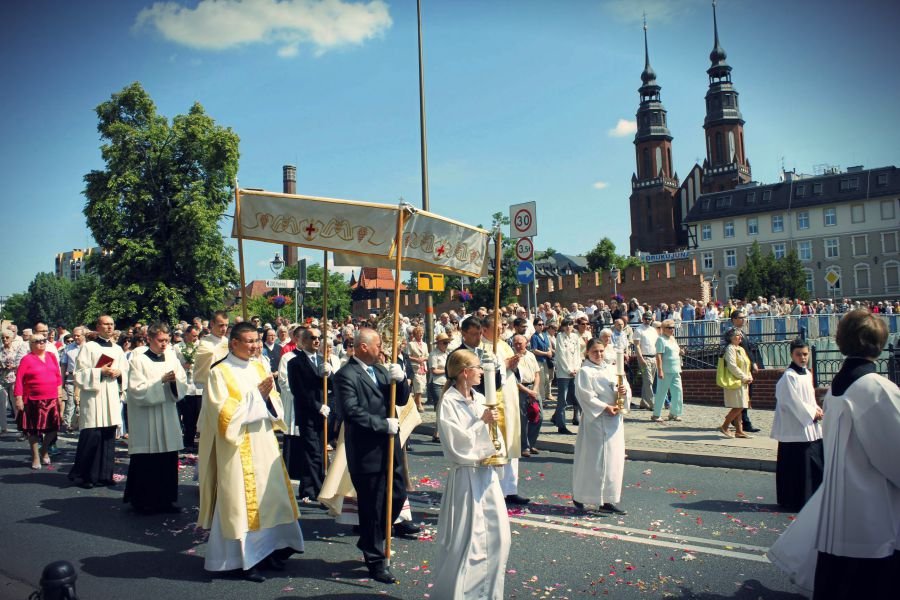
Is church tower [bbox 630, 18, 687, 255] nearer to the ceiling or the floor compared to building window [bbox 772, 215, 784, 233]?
nearer to the ceiling

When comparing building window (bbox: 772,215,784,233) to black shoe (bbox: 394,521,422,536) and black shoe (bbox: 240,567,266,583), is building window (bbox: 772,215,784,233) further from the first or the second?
black shoe (bbox: 240,567,266,583)

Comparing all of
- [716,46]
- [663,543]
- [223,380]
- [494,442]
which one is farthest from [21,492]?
[716,46]

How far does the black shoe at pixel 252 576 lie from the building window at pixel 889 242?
78809 mm

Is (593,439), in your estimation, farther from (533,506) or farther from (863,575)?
(863,575)

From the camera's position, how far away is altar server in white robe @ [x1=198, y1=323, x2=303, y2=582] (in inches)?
213

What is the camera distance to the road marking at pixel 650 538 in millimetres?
5820

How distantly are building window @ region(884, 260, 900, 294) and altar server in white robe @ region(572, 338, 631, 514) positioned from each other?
75.0m

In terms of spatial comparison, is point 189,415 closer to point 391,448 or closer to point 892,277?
point 391,448

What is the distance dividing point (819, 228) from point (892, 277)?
8.46m

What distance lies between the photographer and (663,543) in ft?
20.1

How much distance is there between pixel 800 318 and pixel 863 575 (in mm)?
16338

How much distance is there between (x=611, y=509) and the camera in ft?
23.7

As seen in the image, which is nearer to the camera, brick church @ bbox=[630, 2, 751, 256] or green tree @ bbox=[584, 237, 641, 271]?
green tree @ bbox=[584, 237, 641, 271]

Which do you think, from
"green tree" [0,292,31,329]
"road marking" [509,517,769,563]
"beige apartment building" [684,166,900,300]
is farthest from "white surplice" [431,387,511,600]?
"green tree" [0,292,31,329]
